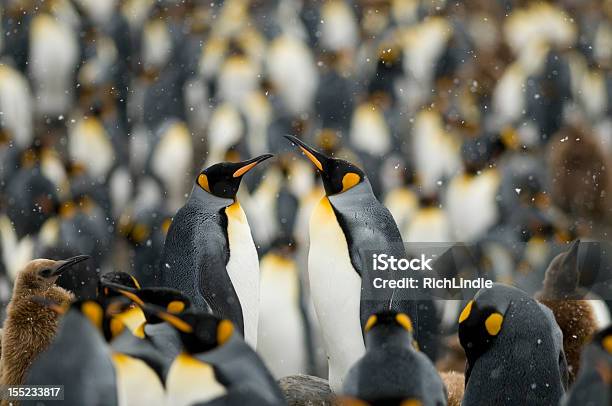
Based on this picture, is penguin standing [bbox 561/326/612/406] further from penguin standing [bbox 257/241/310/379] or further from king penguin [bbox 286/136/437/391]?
penguin standing [bbox 257/241/310/379]

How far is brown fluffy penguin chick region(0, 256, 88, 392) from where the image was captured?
Result: 70.5 inches

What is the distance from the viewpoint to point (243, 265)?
Result: 6.43ft

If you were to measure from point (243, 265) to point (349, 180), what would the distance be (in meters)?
0.27

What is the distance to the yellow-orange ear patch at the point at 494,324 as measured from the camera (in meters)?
1.66

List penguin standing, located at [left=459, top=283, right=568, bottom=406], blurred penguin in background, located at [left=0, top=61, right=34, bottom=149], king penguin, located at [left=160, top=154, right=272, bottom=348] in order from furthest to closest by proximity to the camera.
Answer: blurred penguin in background, located at [left=0, top=61, right=34, bottom=149]
king penguin, located at [left=160, top=154, right=272, bottom=348]
penguin standing, located at [left=459, top=283, right=568, bottom=406]

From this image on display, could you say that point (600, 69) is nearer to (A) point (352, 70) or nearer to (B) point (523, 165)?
(B) point (523, 165)

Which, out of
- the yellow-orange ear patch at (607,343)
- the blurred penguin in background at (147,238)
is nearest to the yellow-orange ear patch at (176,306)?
the yellow-orange ear patch at (607,343)

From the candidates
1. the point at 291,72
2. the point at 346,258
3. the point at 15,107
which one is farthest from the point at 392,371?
the point at 15,107

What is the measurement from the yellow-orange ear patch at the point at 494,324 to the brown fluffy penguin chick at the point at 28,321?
78 cm

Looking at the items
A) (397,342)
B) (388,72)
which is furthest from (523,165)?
(397,342)

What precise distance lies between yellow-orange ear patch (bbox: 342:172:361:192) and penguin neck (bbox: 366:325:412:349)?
57cm

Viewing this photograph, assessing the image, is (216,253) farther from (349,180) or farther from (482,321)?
(482,321)

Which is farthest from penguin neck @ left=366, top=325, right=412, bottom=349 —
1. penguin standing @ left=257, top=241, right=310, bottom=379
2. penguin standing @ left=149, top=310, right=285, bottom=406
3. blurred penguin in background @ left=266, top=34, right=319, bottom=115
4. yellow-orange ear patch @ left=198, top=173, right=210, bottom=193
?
blurred penguin in background @ left=266, top=34, right=319, bottom=115

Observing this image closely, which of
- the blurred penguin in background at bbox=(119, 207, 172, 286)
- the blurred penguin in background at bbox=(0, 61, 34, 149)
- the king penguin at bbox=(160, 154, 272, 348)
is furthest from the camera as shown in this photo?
the blurred penguin in background at bbox=(0, 61, 34, 149)
